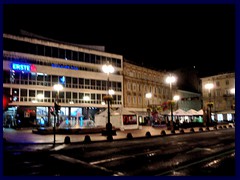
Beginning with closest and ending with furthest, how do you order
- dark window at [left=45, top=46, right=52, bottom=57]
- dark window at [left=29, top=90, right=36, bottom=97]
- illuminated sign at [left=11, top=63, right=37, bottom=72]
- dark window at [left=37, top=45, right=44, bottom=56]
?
illuminated sign at [left=11, top=63, right=37, bottom=72], dark window at [left=29, top=90, right=36, bottom=97], dark window at [left=37, top=45, right=44, bottom=56], dark window at [left=45, top=46, right=52, bottom=57]

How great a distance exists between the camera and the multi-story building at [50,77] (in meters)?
37.5

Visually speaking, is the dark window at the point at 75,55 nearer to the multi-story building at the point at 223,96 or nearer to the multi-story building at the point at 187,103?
the multi-story building at the point at 187,103

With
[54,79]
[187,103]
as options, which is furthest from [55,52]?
[187,103]

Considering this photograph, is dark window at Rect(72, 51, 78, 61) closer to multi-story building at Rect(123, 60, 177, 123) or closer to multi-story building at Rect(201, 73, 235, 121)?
multi-story building at Rect(123, 60, 177, 123)

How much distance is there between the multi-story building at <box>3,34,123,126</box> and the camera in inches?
1478

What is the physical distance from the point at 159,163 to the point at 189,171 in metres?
1.74

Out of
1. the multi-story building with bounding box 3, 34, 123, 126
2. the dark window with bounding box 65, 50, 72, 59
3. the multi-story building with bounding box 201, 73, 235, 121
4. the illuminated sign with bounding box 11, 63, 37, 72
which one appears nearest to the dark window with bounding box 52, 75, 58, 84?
the multi-story building with bounding box 3, 34, 123, 126

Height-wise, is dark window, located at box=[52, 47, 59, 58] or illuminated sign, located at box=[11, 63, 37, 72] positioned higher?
dark window, located at box=[52, 47, 59, 58]

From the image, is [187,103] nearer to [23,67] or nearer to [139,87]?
[139,87]

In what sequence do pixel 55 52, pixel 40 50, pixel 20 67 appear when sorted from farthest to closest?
pixel 55 52 < pixel 40 50 < pixel 20 67

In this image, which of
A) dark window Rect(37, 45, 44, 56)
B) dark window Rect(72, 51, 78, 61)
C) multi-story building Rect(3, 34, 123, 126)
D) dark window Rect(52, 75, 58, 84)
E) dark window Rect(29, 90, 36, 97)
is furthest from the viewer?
dark window Rect(72, 51, 78, 61)

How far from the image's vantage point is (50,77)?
136 ft

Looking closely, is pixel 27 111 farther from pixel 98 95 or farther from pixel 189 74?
pixel 189 74

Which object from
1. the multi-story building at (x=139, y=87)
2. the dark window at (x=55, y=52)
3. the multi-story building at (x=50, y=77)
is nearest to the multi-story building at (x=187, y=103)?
the multi-story building at (x=139, y=87)
